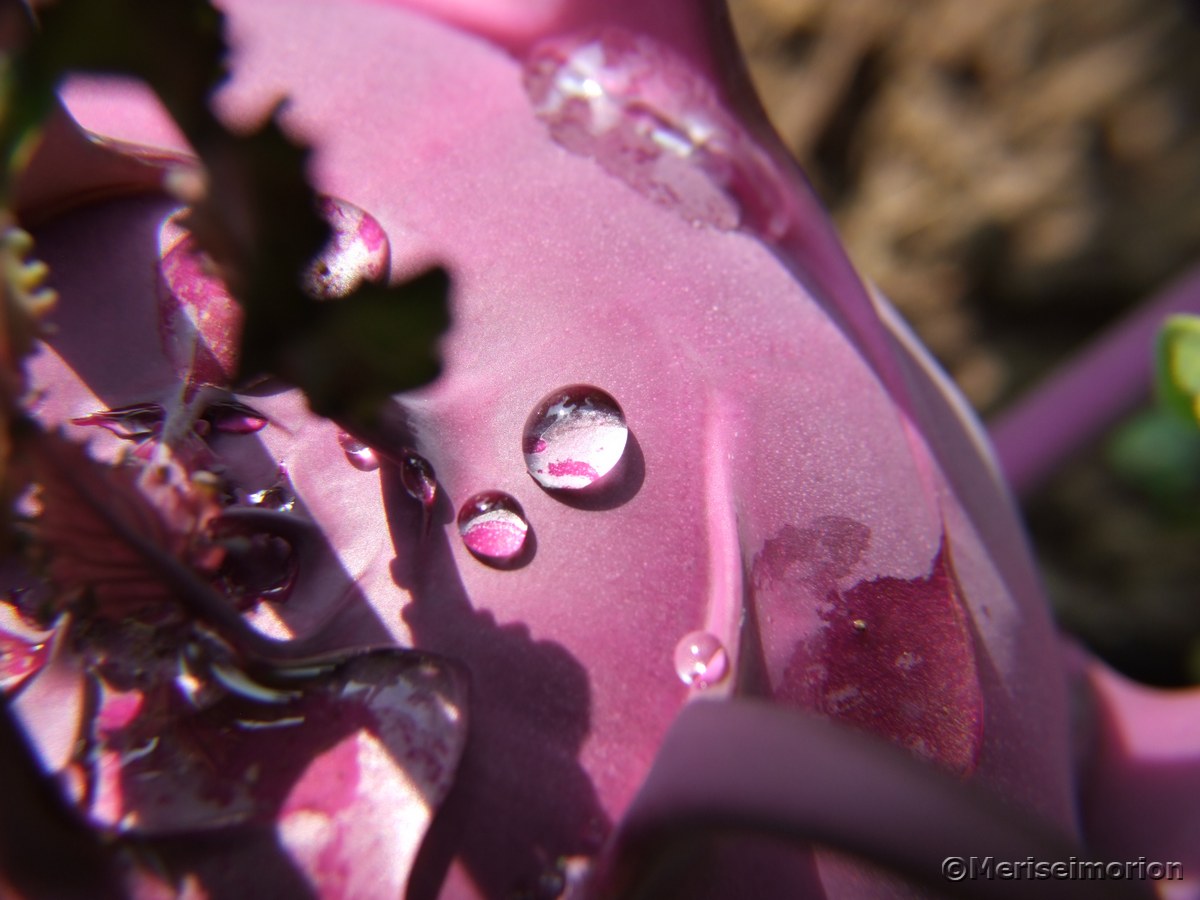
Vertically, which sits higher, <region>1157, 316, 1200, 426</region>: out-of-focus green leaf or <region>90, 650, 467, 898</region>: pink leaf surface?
<region>1157, 316, 1200, 426</region>: out-of-focus green leaf

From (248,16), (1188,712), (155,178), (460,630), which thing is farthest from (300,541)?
(1188,712)

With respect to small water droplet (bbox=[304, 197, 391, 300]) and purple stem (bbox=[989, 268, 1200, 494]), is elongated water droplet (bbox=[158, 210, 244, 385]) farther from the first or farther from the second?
purple stem (bbox=[989, 268, 1200, 494])

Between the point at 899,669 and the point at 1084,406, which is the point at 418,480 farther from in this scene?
the point at 1084,406

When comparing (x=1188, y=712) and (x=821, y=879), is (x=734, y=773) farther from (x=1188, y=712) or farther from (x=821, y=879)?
(x=1188, y=712)

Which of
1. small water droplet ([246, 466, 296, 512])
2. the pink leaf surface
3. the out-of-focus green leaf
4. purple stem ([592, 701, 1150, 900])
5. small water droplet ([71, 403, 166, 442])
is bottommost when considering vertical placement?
Result: the pink leaf surface

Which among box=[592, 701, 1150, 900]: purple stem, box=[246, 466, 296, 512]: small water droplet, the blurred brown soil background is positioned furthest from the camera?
the blurred brown soil background

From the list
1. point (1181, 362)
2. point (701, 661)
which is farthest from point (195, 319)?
point (1181, 362)

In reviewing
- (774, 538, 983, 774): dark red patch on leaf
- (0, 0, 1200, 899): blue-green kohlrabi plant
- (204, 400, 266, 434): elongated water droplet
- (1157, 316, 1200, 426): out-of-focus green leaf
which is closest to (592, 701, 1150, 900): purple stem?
(0, 0, 1200, 899): blue-green kohlrabi plant
